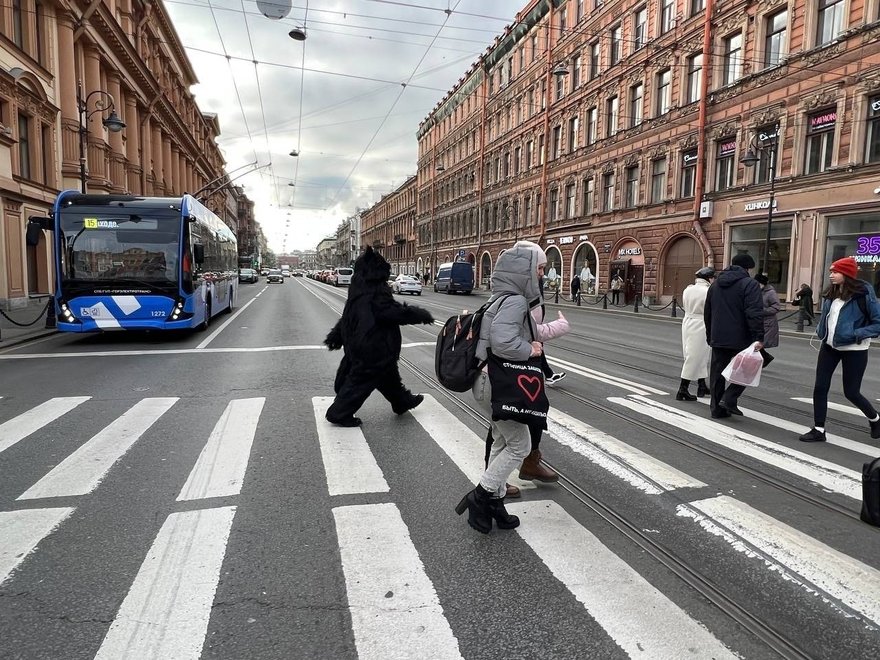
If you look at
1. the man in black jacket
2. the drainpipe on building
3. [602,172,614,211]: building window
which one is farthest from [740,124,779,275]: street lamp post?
the man in black jacket

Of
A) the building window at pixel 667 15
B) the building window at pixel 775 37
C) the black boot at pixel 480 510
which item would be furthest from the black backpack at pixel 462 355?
the building window at pixel 667 15

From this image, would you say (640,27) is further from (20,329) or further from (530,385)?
(530,385)

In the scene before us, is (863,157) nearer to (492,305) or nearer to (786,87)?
(786,87)

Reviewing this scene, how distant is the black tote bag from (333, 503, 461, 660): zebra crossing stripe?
3.16 feet

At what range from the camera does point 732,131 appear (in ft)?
78.3

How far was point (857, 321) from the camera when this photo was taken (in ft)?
17.4

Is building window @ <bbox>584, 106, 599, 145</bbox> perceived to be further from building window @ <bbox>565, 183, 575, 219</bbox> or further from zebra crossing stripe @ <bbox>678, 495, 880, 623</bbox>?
zebra crossing stripe @ <bbox>678, 495, 880, 623</bbox>

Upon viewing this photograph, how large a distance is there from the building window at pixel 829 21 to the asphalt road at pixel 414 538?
65.0ft

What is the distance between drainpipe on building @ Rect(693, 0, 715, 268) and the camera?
2469cm

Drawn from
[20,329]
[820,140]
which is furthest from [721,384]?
[820,140]

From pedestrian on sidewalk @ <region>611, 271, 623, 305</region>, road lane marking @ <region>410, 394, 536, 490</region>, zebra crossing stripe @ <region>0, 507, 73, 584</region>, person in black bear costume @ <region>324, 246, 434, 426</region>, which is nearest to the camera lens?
zebra crossing stripe @ <region>0, 507, 73, 584</region>

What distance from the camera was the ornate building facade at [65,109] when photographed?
18812mm

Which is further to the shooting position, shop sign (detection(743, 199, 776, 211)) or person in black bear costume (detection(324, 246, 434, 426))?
shop sign (detection(743, 199, 776, 211))

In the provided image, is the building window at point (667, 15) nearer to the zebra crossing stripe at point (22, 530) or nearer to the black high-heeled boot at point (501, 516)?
the black high-heeled boot at point (501, 516)
